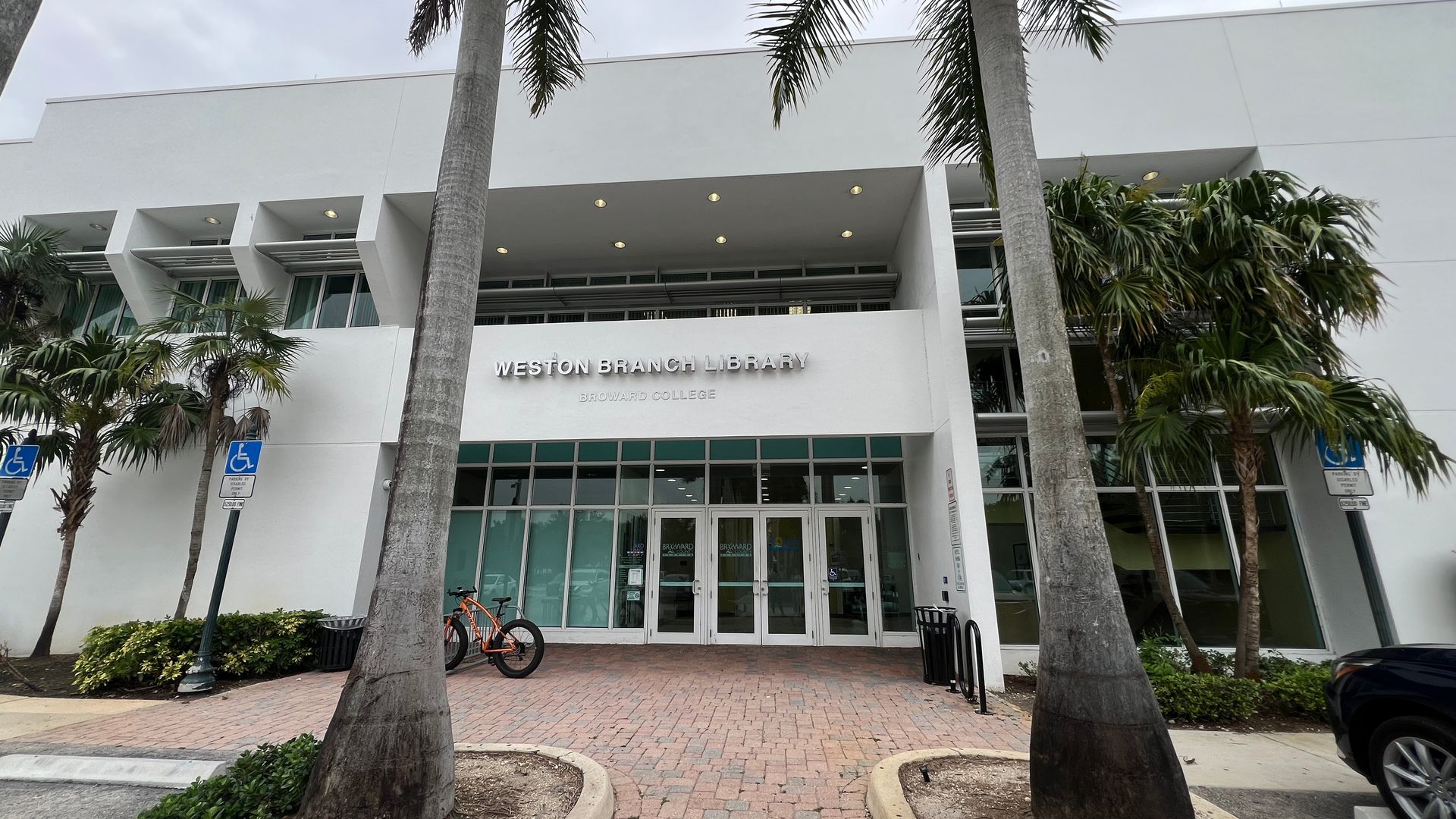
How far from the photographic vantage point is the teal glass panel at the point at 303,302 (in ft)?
35.7

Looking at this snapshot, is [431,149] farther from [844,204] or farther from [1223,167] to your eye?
[1223,167]

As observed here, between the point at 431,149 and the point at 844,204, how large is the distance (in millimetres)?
7204

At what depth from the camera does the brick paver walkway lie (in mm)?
4078

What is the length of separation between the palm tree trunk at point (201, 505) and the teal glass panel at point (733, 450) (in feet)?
25.9

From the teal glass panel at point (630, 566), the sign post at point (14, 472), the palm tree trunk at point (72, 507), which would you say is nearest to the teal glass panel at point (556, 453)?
the teal glass panel at point (630, 566)

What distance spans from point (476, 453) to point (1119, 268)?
10891 mm

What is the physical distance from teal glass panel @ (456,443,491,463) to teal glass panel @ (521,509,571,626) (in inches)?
59.5

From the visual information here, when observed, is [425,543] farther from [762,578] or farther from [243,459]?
[762,578]

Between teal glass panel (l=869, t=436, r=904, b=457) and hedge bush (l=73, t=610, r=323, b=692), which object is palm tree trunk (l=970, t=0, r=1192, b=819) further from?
hedge bush (l=73, t=610, r=323, b=692)

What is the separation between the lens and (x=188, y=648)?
774 centimetres

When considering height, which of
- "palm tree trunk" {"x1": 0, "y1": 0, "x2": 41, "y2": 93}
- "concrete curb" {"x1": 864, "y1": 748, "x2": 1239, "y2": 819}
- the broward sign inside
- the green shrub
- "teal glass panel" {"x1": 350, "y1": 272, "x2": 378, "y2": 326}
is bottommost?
"concrete curb" {"x1": 864, "y1": 748, "x2": 1239, "y2": 819}

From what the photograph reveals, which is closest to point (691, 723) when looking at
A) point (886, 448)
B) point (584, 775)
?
point (584, 775)

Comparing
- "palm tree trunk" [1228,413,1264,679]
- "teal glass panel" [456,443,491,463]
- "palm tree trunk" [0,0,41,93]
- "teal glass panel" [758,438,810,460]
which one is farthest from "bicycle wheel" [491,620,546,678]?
"palm tree trunk" [1228,413,1264,679]

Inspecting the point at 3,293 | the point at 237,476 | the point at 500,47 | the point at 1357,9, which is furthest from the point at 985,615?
the point at 3,293
